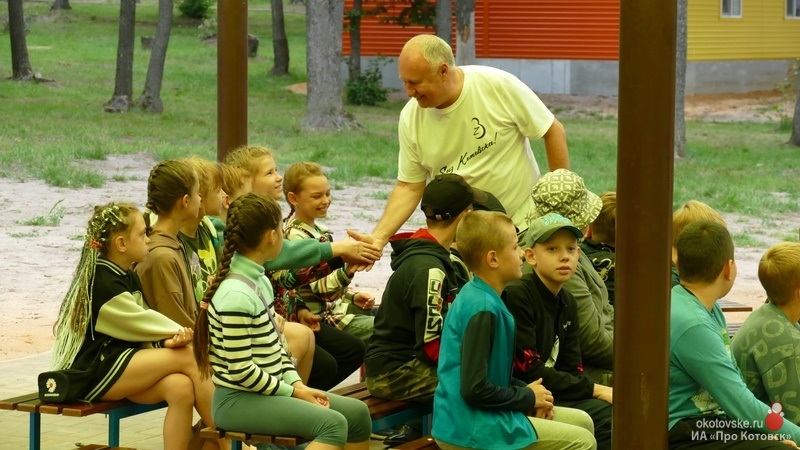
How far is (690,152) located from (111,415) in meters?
19.4

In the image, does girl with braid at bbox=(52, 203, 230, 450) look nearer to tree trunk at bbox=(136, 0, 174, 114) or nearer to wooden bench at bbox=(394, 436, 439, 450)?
wooden bench at bbox=(394, 436, 439, 450)

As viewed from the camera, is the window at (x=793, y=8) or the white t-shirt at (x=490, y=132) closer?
the white t-shirt at (x=490, y=132)

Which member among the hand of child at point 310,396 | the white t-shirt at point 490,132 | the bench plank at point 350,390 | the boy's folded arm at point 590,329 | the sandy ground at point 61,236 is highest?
the white t-shirt at point 490,132

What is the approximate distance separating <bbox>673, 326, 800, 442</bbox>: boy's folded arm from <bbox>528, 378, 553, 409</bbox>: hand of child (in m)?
0.52

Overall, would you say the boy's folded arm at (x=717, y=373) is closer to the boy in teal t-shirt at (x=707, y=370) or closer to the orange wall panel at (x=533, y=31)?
the boy in teal t-shirt at (x=707, y=370)

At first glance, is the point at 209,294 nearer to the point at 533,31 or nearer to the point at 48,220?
the point at 48,220

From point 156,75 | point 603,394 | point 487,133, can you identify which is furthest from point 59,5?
point 603,394

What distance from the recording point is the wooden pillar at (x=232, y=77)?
24.6ft

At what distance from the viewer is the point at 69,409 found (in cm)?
498

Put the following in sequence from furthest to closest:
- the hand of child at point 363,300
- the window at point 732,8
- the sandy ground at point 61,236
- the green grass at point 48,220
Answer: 1. the window at point 732,8
2. the green grass at point 48,220
3. the sandy ground at point 61,236
4. the hand of child at point 363,300

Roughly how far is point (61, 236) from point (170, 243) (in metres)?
8.24

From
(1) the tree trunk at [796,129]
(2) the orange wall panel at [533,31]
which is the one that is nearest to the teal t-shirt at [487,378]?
(1) the tree trunk at [796,129]

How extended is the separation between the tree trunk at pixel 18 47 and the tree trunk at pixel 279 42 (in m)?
7.40

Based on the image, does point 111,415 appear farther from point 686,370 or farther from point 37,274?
point 37,274
